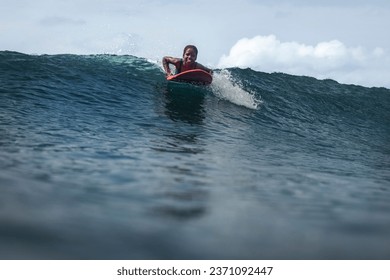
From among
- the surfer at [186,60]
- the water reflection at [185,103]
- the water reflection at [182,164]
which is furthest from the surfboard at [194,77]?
the water reflection at [182,164]

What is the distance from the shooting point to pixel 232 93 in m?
12.6

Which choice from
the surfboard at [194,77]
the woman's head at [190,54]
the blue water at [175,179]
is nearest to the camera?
the blue water at [175,179]

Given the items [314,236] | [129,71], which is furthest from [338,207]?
[129,71]

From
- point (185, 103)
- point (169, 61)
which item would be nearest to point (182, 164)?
point (185, 103)

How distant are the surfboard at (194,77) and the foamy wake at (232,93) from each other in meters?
0.75

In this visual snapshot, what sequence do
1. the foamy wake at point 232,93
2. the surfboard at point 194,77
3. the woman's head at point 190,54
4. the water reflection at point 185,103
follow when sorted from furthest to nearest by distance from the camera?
the foamy wake at point 232,93, the woman's head at point 190,54, the surfboard at point 194,77, the water reflection at point 185,103

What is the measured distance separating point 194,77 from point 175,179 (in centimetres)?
836

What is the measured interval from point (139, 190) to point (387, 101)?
55.4 ft

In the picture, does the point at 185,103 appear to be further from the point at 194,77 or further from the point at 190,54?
the point at 190,54

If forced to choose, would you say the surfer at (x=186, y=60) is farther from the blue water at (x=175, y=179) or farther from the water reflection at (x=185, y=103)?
the blue water at (x=175, y=179)

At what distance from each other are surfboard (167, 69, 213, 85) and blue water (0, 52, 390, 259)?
664 millimetres

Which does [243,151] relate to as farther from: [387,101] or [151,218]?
[387,101]

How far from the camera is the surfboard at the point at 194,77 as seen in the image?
1150cm

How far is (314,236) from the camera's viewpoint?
2.34 m
